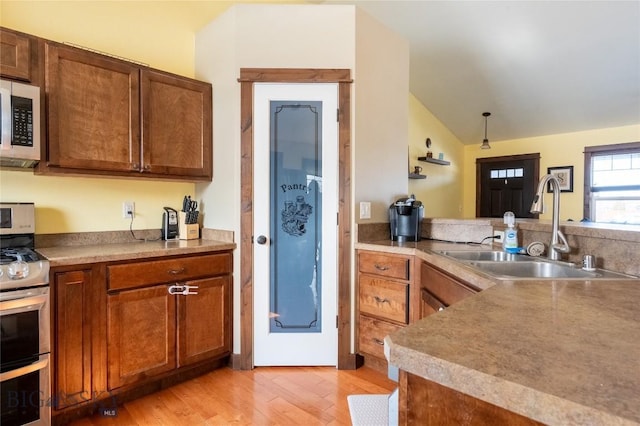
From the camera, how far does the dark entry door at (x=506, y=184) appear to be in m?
5.95

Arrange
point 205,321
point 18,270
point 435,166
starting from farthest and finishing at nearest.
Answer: point 435,166, point 205,321, point 18,270

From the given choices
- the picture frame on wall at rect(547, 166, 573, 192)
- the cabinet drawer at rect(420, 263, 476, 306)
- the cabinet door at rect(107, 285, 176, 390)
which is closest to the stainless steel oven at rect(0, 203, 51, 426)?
the cabinet door at rect(107, 285, 176, 390)

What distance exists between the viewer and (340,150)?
7.80ft

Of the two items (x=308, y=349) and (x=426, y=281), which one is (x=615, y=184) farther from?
(x=308, y=349)

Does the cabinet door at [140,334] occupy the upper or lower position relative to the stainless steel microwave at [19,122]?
lower

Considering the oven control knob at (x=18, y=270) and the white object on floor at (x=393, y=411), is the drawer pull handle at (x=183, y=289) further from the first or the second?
the white object on floor at (x=393, y=411)

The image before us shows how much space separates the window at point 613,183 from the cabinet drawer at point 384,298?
480cm

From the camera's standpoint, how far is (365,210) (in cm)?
249

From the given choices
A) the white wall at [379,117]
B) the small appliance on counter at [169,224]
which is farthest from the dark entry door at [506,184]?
the small appliance on counter at [169,224]

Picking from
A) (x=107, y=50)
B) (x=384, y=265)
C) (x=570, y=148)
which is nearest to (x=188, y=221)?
(x=107, y=50)

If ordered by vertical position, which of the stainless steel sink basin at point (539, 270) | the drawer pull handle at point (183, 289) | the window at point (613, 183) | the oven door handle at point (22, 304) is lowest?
the drawer pull handle at point (183, 289)

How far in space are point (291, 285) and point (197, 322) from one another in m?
0.66

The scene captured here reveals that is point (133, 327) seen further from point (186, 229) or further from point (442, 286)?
point (442, 286)

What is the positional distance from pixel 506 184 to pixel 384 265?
5.00m
